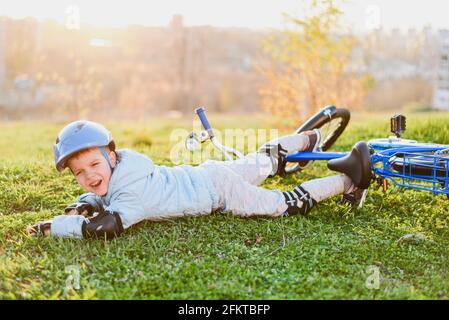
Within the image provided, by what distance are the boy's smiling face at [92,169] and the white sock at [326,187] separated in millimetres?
1346

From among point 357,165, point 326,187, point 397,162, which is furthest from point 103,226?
point 397,162

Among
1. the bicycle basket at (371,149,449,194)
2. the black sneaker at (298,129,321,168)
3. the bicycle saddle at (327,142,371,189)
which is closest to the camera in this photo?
the bicycle basket at (371,149,449,194)

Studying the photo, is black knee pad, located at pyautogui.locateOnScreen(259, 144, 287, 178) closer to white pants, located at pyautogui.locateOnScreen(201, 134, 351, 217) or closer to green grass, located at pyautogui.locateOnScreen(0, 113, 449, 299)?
white pants, located at pyautogui.locateOnScreen(201, 134, 351, 217)

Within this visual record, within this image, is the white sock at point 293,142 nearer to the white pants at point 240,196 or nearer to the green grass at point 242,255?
the green grass at point 242,255

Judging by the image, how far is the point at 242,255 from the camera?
343 cm

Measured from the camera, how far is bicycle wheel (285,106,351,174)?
4.96 meters

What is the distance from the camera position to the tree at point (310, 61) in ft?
30.8

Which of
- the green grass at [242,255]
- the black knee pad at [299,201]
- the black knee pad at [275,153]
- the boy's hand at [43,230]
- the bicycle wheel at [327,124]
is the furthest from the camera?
the bicycle wheel at [327,124]

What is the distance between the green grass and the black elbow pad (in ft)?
0.16

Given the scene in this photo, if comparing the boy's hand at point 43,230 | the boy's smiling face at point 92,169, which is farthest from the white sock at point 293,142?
the boy's hand at point 43,230

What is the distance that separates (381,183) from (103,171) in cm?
196

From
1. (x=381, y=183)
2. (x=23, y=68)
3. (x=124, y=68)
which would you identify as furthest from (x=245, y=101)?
(x=381, y=183)

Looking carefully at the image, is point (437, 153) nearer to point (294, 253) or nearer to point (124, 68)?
point (294, 253)

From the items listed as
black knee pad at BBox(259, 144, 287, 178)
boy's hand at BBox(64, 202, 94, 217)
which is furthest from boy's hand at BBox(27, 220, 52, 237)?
black knee pad at BBox(259, 144, 287, 178)
